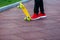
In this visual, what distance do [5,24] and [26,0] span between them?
3689mm

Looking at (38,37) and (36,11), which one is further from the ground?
(36,11)

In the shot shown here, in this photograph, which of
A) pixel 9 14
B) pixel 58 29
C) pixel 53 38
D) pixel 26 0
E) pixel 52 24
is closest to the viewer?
pixel 53 38

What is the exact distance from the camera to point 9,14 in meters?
8.01

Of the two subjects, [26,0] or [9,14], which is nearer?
[9,14]

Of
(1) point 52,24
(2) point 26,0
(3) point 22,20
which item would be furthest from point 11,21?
(2) point 26,0

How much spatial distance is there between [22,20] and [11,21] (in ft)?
1.16

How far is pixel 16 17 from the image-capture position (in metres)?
7.61

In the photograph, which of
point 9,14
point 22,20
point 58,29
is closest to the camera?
point 58,29

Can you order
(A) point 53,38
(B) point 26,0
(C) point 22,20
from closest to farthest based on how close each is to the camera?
(A) point 53,38 → (C) point 22,20 → (B) point 26,0

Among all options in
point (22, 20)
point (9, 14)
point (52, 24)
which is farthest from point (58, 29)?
point (9, 14)

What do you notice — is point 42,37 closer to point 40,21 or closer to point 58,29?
point 58,29

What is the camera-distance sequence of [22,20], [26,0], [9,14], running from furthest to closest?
[26,0], [9,14], [22,20]

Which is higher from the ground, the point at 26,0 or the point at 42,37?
the point at 26,0

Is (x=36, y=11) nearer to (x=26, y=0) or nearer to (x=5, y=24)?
(x=5, y=24)
